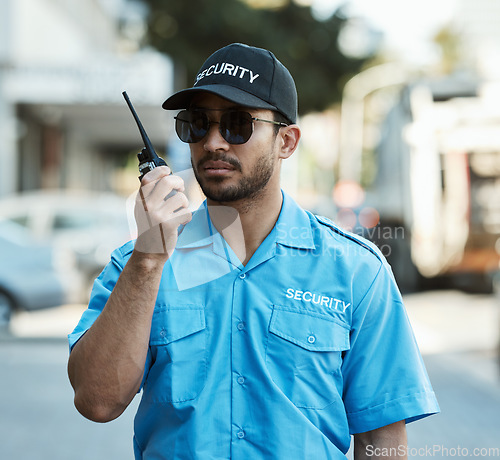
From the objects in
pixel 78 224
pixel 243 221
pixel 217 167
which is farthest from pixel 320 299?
pixel 78 224

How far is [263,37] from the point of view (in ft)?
72.3

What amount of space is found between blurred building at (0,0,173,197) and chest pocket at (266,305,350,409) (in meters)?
15.8

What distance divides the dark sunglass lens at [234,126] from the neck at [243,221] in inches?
7.7

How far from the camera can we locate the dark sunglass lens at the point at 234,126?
2.24m

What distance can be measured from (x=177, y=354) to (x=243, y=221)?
49cm

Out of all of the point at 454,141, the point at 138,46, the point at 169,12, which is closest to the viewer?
the point at 454,141

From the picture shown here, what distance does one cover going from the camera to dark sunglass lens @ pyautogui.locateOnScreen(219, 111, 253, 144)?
7.34 ft

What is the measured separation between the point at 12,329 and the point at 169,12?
14563 millimetres

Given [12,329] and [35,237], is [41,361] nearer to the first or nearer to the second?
[12,329]

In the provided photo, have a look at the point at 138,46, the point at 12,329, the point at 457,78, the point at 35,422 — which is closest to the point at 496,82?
the point at 457,78

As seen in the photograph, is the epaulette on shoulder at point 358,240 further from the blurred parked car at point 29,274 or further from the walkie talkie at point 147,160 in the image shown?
the blurred parked car at point 29,274

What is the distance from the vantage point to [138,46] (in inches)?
958

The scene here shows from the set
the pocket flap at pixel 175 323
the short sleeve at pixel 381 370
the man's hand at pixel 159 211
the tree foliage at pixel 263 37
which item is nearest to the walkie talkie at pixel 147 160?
the man's hand at pixel 159 211

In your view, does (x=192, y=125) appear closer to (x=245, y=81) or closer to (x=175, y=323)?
(x=245, y=81)
